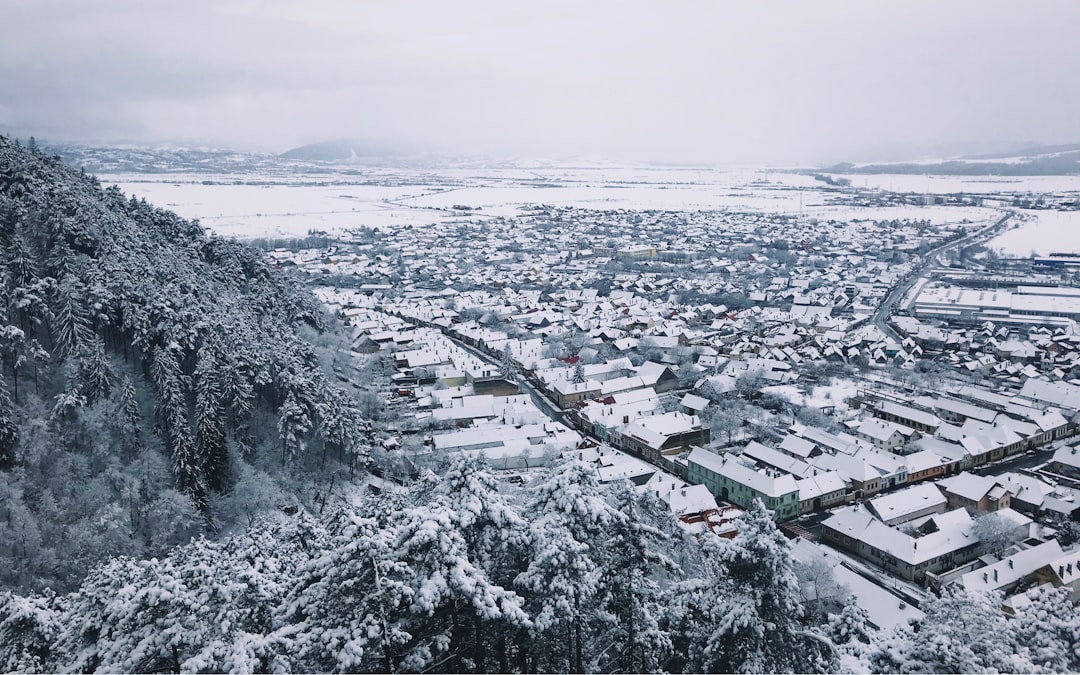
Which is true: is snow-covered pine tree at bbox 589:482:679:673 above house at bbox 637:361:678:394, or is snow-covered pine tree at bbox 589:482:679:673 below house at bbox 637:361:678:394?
above

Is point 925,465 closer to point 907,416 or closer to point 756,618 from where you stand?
point 907,416

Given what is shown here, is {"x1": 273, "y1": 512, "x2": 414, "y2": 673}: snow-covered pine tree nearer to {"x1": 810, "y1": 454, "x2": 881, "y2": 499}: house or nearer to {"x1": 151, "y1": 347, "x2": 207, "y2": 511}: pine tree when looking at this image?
{"x1": 151, "y1": 347, "x2": 207, "y2": 511}: pine tree

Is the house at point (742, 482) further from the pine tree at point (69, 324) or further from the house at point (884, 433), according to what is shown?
the pine tree at point (69, 324)

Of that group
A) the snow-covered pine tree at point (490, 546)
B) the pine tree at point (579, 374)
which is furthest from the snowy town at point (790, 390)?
the snow-covered pine tree at point (490, 546)

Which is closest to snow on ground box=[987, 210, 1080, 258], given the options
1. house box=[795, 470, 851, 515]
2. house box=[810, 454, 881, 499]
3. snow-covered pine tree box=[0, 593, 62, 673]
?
house box=[810, 454, 881, 499]

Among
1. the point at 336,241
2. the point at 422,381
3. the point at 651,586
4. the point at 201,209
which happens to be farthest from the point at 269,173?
the point at 651,586

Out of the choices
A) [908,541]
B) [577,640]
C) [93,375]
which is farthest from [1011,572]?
[93,375]

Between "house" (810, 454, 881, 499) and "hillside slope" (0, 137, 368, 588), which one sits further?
"house" (810, 454, 881, 499)
